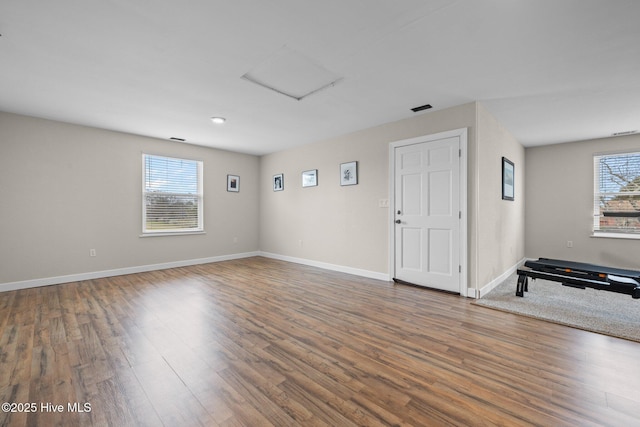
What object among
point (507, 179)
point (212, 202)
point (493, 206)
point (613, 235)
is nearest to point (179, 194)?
point (212, 202)

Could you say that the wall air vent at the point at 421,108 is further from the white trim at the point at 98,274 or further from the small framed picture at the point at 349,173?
the white trim at the point at 98,274

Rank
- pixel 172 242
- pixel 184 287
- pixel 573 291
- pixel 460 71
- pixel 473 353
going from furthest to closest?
pixel 172 242 < pixel 184 287 < pixel 573 291 < pixel 460 71 < pixel 473 353

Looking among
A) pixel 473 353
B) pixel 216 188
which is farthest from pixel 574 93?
pixel 216 188

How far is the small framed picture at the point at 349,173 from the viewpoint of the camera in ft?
15.0

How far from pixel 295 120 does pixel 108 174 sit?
3280 millimetres

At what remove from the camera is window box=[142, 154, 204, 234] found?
4914 mm

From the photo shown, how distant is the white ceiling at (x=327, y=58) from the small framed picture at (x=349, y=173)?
0.89 m

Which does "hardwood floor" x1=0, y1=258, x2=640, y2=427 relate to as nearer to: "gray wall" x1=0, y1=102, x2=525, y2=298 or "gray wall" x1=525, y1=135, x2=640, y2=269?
"gray wall" x1=0, y1=102, x2=525, y2=298

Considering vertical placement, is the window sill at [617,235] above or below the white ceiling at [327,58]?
below

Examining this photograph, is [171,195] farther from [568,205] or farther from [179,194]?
[568,205]

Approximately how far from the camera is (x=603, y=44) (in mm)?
2115

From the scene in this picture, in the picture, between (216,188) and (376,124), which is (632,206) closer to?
(376,124)

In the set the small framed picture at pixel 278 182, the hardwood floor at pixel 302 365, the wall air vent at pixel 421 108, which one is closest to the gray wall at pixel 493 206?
the wall air vent at pixel 421 108

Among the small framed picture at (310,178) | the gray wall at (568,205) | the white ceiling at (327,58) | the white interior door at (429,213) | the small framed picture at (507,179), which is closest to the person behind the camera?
the white ceiling at (327,58)
